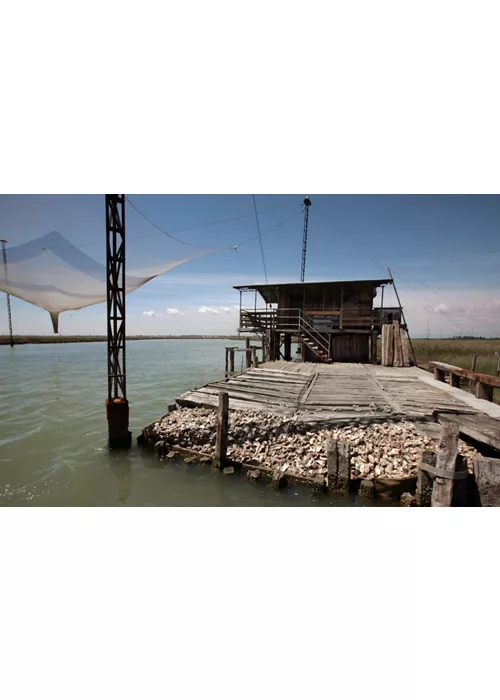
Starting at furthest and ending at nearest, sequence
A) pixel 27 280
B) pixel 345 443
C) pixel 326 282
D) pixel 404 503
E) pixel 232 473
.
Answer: pixel 326 282 < pixel 27 280 < pixel 232 473 < pixel 345 443 < pixel 404 503

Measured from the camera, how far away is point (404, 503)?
4.89 m

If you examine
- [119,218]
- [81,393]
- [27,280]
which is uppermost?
[119,218]

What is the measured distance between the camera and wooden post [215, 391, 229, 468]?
6.31 m

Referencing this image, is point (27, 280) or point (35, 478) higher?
point (27, 280)

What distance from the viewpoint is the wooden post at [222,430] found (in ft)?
20.7

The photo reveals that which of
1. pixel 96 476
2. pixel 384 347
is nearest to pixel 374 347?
pixel 384 347

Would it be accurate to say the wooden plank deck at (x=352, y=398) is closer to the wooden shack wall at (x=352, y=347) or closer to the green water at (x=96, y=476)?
the green water at (x=96, y=476)

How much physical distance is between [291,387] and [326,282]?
9.50 metres

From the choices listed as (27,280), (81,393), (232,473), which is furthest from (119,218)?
(81,393)

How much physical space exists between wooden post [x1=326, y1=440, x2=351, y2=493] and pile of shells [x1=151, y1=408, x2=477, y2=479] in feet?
0.88

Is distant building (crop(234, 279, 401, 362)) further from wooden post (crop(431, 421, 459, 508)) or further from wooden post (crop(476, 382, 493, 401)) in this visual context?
wooden post (crop(431, 421, 459, 508))

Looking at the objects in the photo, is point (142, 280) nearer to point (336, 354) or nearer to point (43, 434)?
point (43, 434)

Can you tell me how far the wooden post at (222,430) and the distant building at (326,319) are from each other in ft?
34.6

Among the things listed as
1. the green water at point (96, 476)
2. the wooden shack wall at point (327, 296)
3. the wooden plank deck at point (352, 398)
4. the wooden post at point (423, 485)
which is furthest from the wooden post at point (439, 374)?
the green water at point (96, 476)
